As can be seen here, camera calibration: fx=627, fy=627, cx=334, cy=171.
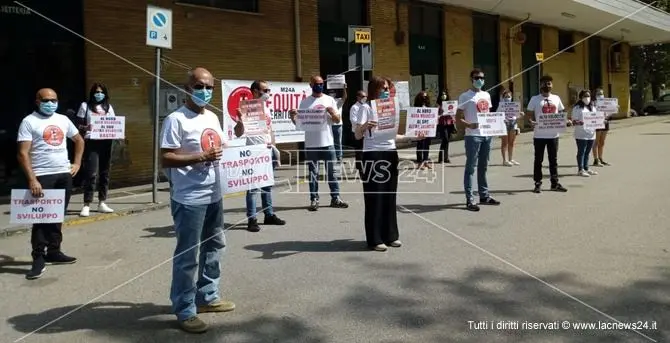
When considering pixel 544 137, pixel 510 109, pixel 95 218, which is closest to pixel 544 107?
pixel 544 137

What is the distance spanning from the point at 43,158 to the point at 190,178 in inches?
102

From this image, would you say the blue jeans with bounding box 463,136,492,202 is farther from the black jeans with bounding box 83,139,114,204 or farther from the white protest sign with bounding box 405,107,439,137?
the black jeans with bounding box 83,139,114,204

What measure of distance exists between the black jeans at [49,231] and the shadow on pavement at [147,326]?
4.58ft

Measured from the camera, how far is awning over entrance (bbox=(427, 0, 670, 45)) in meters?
23.4

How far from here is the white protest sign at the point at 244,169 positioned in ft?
16.7

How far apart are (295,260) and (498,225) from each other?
2953mm

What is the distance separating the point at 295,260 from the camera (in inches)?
257

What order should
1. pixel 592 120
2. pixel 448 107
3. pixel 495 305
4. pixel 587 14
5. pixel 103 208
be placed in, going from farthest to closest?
pixel 587 14 → pixel 448 107 → pixel 592 120 → pixel 103 208 → pixel 495 305

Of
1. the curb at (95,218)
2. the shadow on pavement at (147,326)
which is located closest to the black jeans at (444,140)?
the curb at (95,218)

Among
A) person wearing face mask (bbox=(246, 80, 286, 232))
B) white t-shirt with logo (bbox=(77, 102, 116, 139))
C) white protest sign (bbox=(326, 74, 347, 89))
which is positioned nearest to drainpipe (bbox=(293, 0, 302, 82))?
white protest sign (bbox=(326, 74, 347, 89))

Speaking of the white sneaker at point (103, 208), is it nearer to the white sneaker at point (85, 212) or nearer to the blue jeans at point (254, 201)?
the white sneaker at point (85, 212)

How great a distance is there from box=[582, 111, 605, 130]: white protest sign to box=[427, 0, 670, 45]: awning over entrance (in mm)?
9195

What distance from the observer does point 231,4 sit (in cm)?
1527

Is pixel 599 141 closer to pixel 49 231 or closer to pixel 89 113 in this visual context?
pixel 89 113
